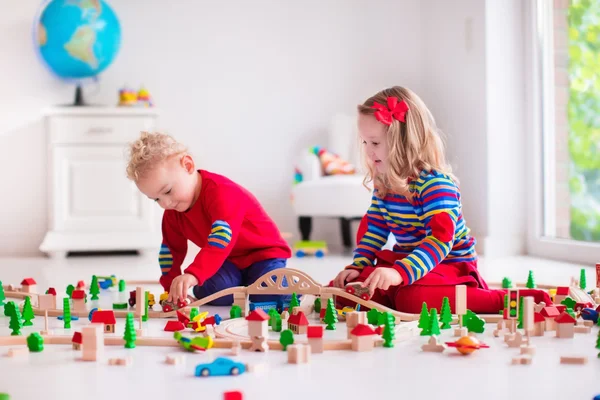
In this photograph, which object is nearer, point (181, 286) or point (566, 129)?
point (181, 286)

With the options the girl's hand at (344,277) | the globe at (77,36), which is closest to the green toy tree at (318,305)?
the girl's hand at (344,277)

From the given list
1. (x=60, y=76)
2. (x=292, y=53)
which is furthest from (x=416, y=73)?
(x=60, y=76)

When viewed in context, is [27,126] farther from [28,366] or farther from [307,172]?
[28,366]

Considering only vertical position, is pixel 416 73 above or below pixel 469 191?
above

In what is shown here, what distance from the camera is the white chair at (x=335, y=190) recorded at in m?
3.89

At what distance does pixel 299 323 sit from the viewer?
1596mm

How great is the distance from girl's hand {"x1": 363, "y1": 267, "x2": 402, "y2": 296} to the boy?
38cm

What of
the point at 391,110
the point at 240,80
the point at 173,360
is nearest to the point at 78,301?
the point at 173,360

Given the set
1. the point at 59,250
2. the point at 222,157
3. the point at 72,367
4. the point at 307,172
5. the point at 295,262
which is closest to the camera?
the point at 72,367

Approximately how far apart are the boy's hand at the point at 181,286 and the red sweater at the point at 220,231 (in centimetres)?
5

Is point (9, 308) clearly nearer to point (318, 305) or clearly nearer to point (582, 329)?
point (318, 305)

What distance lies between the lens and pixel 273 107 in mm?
4559

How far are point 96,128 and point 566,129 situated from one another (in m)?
2.22

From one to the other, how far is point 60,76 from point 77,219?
33.3 inches
